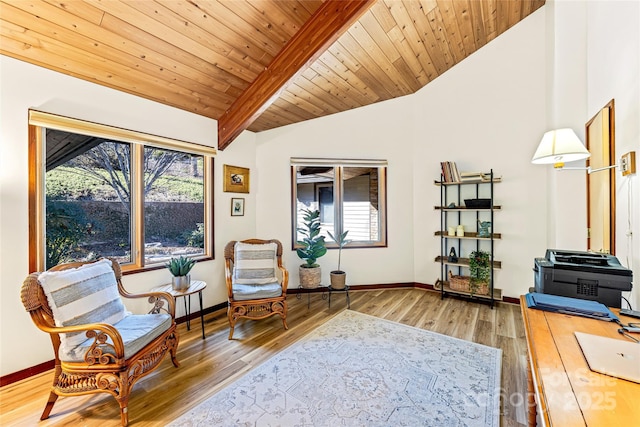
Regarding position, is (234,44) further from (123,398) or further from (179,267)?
(123,398)

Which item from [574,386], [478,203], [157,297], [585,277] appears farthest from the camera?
[478,203]

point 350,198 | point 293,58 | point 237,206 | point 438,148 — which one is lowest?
point 237,206

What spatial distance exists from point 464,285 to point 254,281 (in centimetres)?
277

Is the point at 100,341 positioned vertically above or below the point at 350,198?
below

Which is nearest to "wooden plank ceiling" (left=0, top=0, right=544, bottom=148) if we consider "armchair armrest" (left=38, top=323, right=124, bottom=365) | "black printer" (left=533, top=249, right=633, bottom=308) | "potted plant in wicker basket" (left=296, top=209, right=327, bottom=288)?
"potted plant in wicker basket" (left=296, top=209, right=327, bottom=288)

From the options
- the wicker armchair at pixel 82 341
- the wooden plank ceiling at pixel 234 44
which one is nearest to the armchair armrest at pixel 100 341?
the wicker armchair at pixel 82 341

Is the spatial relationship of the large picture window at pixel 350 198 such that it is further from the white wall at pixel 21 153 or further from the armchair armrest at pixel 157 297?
the white wall at pixel 21 153

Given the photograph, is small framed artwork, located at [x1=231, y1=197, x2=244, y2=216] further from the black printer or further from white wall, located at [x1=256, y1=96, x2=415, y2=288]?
the black printer

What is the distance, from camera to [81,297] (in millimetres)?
1796

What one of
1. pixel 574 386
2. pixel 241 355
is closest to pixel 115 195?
pixel 241 355

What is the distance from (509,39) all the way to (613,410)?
428cm

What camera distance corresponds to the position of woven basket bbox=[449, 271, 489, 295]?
3.41 metres

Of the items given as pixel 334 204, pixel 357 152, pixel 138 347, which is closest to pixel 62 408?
pixel 138 347

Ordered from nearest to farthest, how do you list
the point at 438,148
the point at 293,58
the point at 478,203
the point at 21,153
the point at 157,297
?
the point at 21,153 → the point at 157,297 → the point at 293,58 → the point at 478,203 → the point at 438,148
